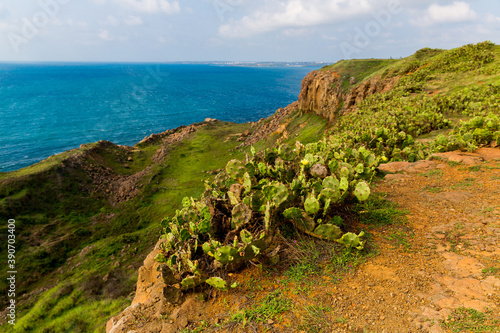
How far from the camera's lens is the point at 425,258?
507cm

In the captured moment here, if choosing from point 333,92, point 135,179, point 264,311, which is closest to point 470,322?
point 264,311

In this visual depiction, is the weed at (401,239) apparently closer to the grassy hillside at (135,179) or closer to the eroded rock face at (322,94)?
the grassy hillside at (135,179)

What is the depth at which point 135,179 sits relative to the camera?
31422 mm

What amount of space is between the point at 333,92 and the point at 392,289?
111 feet

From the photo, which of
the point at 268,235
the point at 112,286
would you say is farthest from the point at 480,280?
the point at 112,286

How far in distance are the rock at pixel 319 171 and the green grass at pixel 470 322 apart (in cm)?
383

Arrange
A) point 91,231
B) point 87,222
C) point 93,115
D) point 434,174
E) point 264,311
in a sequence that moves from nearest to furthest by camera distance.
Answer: point 264,311 < point 434,174 < point 91,231 < point 87,222 < point 93,115

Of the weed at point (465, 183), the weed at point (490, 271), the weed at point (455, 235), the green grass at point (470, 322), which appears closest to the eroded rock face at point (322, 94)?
the weed at point (465, 183)

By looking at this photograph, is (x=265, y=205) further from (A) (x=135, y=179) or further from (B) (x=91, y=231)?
(A) (x=135, y=179)

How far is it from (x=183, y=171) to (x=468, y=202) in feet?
107

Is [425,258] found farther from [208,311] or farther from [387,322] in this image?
[208,311]

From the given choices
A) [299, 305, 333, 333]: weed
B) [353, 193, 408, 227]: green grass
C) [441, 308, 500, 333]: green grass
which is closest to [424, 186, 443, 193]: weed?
[353, 193, 408, 227]: green grass

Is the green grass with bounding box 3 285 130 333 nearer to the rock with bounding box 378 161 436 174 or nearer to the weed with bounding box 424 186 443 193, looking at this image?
the rock with bounding box 378 161 436 174

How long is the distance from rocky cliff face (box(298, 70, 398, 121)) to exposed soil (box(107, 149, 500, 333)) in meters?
25.3
